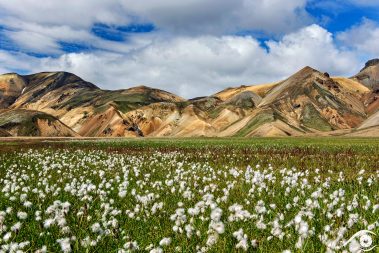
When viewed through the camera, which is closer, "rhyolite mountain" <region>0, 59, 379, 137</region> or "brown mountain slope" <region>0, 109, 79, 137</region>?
"rhyolite mountain" <region>0, 59, 379, 137</region>

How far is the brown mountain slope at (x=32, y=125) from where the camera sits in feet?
504

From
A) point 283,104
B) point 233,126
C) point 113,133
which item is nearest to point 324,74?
point 283,104

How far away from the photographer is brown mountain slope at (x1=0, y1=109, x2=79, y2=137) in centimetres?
15375

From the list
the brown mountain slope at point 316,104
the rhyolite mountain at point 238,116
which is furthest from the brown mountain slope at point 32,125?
the brown mountain slope at point 316,104

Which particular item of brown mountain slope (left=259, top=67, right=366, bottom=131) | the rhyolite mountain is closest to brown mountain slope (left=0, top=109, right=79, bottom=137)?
the rhyolite mountain

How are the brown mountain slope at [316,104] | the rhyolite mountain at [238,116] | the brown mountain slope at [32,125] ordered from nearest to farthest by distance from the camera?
1. the rhyolite mountain at [238,116]
2. the brown mountain slope at [316,104]
3. the brown mountain slope at [32,125]

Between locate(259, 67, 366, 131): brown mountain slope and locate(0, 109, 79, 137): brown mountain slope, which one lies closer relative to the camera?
locate(259, 67, 366, 131): brown mountain slope

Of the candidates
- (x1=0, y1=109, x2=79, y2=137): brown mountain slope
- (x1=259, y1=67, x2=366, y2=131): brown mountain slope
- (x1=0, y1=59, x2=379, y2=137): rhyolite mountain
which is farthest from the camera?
(x1=0, y1=109, x2=79, y2=137): brown mountain slope

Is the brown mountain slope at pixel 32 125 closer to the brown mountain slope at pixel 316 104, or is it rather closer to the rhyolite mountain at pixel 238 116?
the rhyolite mountain at pixel 238 116

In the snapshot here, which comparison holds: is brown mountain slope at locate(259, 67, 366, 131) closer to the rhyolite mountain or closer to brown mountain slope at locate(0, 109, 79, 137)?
the rhyolite mountain

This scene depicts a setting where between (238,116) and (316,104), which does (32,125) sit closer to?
(238,116)

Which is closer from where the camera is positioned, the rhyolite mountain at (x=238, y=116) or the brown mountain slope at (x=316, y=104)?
the rhyolite mountain at (x=238, y=116)

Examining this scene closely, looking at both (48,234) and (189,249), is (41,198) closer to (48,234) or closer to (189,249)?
(48,234)

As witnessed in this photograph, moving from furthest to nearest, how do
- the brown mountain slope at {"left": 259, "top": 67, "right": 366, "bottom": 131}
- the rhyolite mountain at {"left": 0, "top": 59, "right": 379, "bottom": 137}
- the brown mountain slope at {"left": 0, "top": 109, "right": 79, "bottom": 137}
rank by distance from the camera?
the brown mountain slope at {"left": 0, "top": 109, "right": 79, "bottom": 137} < the brown mountain slope at {"left": 259, "top": 67, "right": 366, "bottom": 131} < the rhyolite mountain at {"left": 0, "top": 59, "right": 379, "bottom": 137}
